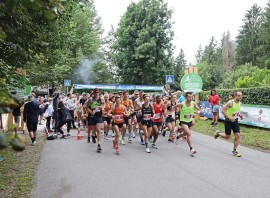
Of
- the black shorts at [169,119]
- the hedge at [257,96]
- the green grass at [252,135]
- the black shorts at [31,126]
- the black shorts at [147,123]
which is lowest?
the green grass at [252,135]

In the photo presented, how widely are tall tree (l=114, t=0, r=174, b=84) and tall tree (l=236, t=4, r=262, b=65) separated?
81.4 feet

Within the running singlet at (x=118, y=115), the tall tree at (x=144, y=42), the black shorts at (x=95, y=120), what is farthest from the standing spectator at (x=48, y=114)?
the tall tree at (x=144, y=42)

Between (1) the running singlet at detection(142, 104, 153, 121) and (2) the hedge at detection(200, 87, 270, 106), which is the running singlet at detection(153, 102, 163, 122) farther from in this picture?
(2) the hedge at detection(200, 87, 270, 106)

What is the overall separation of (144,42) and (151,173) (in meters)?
35.7

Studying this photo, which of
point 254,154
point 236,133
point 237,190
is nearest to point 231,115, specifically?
point 236,133

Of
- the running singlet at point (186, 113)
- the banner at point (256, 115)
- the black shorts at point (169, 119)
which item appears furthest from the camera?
the banner at point (256, 115)

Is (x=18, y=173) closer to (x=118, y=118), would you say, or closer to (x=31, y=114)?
(x=118, y=118)

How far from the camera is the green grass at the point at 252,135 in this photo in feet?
36.8

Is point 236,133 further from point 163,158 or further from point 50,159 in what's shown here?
point 50,159

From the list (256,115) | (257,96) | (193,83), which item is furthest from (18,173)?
(193,83)

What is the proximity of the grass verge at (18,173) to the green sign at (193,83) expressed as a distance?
34.3ft

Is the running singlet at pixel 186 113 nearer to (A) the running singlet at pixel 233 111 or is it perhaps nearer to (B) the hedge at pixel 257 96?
(A) the running singlet at pixel 233 111

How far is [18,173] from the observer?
7152mm

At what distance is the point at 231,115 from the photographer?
943 cm
